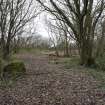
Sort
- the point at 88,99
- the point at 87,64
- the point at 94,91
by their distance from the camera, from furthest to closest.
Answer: the point at 87,64 → the point at 94,91 → the point at 88,99

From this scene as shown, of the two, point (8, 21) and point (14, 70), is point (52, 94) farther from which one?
point (8, 21)

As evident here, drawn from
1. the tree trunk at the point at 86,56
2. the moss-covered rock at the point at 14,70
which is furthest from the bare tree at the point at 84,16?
the moss-covered rock at the point at 14,70

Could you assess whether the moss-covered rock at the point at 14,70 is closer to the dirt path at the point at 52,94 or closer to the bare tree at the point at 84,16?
the dirt path at the point at 52,94

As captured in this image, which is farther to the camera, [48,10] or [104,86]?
[48,10]

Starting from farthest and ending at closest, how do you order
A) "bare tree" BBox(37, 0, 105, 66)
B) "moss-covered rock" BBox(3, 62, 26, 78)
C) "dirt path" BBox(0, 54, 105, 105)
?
"bare tree" BBox(37, 0, 105, 66), "moss-covered rock" BBox(3, 62, 26, 78), "dirt path" BBox(0, 54, 105, 105)

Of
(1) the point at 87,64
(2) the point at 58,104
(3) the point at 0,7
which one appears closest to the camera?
(2) the point at 58,104

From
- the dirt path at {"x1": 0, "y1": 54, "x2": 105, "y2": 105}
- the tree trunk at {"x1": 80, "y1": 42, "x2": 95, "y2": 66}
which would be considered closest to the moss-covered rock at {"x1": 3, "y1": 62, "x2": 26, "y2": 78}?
the dirt path at {"x1": 0, "y1": 54, "x2": 105, "y2": 105}

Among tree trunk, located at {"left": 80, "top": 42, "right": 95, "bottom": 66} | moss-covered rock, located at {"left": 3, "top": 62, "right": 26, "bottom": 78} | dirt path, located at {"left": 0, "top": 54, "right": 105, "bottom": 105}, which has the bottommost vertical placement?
dirt path, located at {"left": 0, "top": 54, "right": 105, "bottom": 105}

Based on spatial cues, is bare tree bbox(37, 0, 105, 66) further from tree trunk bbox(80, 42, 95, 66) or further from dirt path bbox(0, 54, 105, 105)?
dirt path bbox(0, 54, 105, 105)

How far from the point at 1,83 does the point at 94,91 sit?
4.08 m

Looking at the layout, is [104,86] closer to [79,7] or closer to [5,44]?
[79,7]

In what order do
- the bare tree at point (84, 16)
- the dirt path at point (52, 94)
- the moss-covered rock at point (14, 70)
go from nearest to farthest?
1. the dirt path at point (52, 94)
2. the moss-covered rock at point (14, 70)
3. the bare tree at point (84, 16)

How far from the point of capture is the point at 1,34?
62.8 ft

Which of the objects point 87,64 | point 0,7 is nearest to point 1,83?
point 87,64
